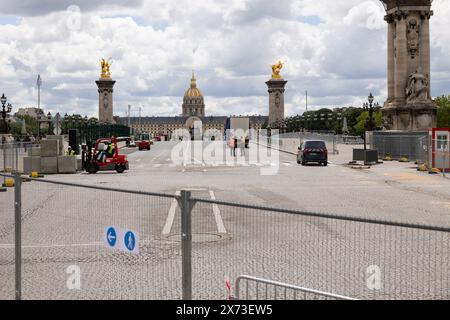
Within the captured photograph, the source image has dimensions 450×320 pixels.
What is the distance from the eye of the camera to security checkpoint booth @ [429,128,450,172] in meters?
38.0

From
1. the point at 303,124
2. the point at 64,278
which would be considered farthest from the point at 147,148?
the point at 64,278

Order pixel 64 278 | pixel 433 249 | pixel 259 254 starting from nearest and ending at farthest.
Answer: pixel 433 249 → pixel 259 254 → pixel 64 278

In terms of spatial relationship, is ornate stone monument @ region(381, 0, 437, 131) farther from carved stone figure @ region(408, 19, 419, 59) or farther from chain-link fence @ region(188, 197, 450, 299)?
chain-link fence @ region(188, 197, 450, 299)

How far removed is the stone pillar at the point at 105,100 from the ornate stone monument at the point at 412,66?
100.0 metres

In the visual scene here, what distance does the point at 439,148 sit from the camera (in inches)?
1539

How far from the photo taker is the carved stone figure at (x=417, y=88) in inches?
2052

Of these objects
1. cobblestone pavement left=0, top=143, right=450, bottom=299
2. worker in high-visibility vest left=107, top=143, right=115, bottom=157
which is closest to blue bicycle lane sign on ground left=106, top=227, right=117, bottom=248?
cobblestone pavement left=0, top=143, right=450, bottom=299

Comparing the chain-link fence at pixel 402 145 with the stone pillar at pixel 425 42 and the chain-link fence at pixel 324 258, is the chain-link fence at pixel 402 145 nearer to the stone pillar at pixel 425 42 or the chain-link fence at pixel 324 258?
the stone pillar at pixel 425 42

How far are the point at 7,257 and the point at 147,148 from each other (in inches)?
2930

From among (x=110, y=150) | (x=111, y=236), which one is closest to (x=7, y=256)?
(x=111, y=236)

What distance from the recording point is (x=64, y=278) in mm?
9641

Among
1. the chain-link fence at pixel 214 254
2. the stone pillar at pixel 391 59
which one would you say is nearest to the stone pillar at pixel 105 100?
the stone pillar at pixel 391 59
